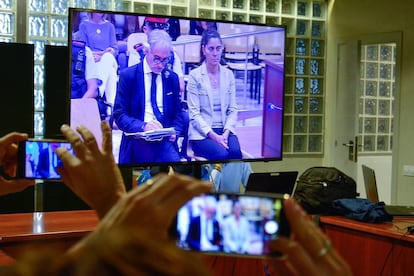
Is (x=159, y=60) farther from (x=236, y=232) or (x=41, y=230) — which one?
(x=236, y=232)

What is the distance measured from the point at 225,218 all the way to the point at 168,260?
0.34 m

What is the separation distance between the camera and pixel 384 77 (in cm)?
648

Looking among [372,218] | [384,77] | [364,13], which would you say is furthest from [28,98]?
[384,77]

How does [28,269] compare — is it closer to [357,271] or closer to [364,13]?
[357,271]

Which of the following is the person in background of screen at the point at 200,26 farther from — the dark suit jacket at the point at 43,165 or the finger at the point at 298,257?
the finger at the point at 298,257

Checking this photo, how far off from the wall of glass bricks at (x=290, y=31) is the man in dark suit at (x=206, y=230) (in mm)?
4163

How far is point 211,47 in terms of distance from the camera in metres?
3.28

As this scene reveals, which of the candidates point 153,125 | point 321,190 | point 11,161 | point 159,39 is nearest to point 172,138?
point 153,125

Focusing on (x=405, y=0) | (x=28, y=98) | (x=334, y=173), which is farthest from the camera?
(x=405, y=0)

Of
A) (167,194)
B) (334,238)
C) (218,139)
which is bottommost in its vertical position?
(334,238)

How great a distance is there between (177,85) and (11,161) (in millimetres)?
1906

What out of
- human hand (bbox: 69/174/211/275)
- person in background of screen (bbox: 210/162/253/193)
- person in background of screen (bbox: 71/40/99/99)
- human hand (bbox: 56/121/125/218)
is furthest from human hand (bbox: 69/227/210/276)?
person in background of screen (bbox: 210/162/253/193)

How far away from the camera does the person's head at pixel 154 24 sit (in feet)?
10.2

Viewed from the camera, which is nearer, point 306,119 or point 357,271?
point 357,271
